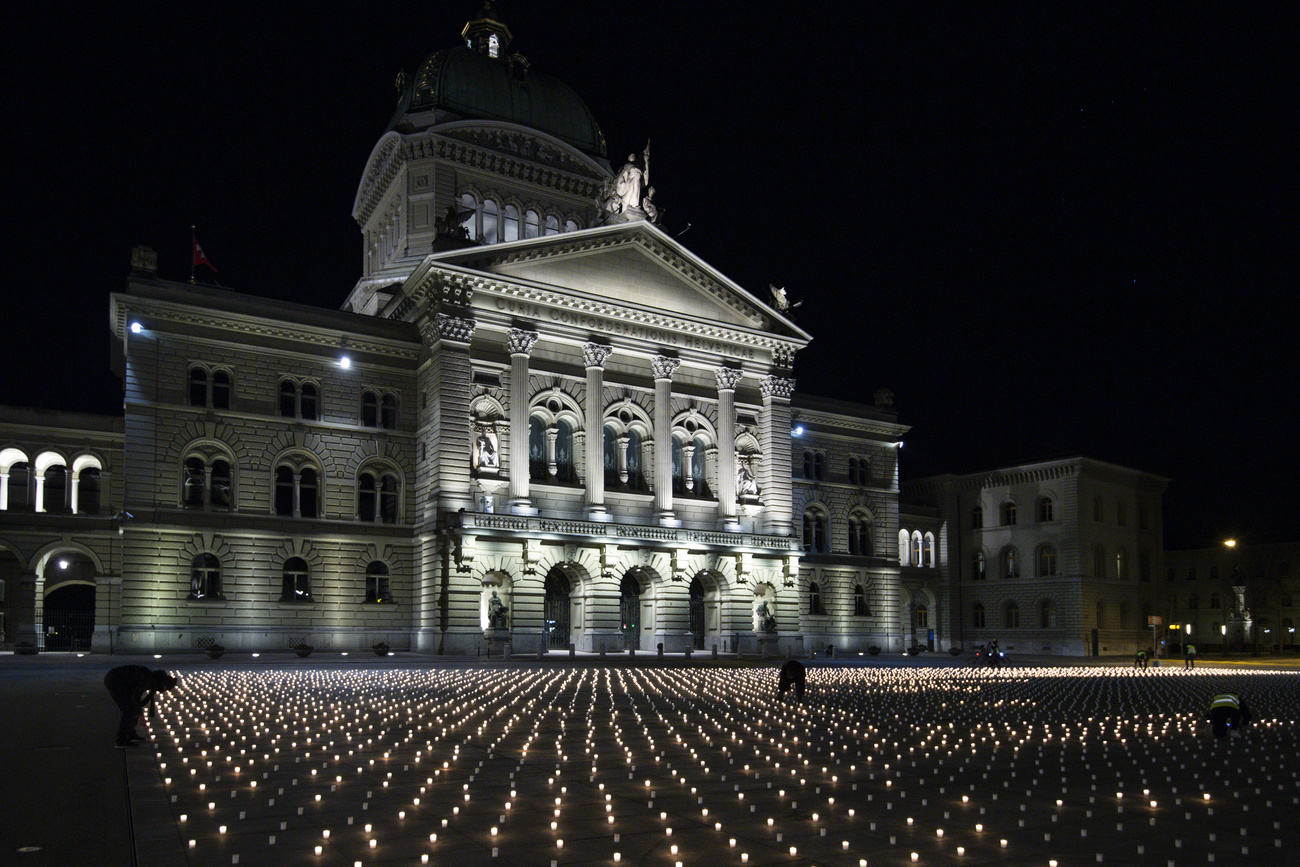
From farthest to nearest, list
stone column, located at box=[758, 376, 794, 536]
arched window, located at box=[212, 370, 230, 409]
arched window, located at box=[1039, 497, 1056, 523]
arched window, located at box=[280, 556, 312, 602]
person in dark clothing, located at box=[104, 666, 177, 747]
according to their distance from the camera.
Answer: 1. arched window, located at box=[1039, 497, 1056, 523]
2. stone column, located at box=[758, 376, 794, 536]
3. arched window, located at box=[280, 556, 312, 602]
4. arched window, located at box=[212, 370, 230, 409]
5. person in dark clothing, located at box=[104, 666, 177, 747]

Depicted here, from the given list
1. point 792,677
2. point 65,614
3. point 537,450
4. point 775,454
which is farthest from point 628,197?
point 792,677

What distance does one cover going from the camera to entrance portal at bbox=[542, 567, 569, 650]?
56.6 metres

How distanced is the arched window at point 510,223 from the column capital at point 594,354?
1470 centimetres

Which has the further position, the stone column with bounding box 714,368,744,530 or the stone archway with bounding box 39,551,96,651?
the stone column with bounding box 714,368,744,530

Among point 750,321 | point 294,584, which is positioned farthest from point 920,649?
point 294,584

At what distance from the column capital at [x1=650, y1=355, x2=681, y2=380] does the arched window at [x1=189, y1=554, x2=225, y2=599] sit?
23707mm

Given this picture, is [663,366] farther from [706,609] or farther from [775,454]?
[706,609]

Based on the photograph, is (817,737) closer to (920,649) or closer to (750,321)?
(750,321)

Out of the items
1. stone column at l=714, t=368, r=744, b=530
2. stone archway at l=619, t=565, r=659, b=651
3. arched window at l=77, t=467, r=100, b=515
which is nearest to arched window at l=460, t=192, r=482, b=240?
stone column at l=714, t=368, r=744, b=530

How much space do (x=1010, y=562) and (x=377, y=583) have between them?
49693 millimetres

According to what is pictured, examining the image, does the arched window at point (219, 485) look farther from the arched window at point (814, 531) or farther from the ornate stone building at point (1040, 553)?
the ornate stone building at point (1040, 553)

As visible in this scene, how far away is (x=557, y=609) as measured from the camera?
186 feet

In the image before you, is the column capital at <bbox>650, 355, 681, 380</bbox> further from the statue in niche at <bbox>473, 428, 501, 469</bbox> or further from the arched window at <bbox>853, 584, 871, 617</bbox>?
the arched window at <bbox>853, 584, 871, 617</bbox>

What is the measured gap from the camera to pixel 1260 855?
9.62 meters
